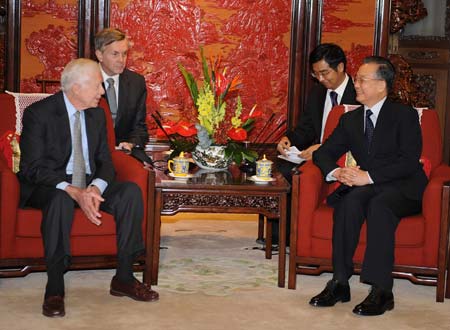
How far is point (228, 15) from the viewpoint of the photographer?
6.10m

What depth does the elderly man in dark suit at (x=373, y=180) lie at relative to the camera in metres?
3.51

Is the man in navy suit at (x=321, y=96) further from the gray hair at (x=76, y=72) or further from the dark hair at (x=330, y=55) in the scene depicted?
the gray hair at (x=76, y=72)

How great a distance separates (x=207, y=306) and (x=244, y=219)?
6.83ft

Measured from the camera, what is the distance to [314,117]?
4.75 meters

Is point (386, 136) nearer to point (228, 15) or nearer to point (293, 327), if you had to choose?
point (293, 327)

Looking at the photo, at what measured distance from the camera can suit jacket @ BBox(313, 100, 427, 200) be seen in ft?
12.2

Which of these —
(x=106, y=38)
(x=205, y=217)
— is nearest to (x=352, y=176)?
(x=106, y=38)

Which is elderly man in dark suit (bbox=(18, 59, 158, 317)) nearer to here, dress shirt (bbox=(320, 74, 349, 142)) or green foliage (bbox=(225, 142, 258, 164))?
green foliage (bbox=(225, 142, 258, 164))

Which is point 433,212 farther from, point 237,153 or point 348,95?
point 348,95

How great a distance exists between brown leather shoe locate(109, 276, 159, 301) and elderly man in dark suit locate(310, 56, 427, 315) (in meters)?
0.72

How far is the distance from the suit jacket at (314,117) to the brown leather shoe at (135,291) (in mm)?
1623

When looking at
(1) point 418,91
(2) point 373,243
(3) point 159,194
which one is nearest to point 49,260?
(3) point 159,194

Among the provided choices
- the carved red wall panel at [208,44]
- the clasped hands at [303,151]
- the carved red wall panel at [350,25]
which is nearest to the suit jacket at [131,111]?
the clasped hands at [303,151]

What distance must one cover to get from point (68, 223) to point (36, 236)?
0.86 ft
